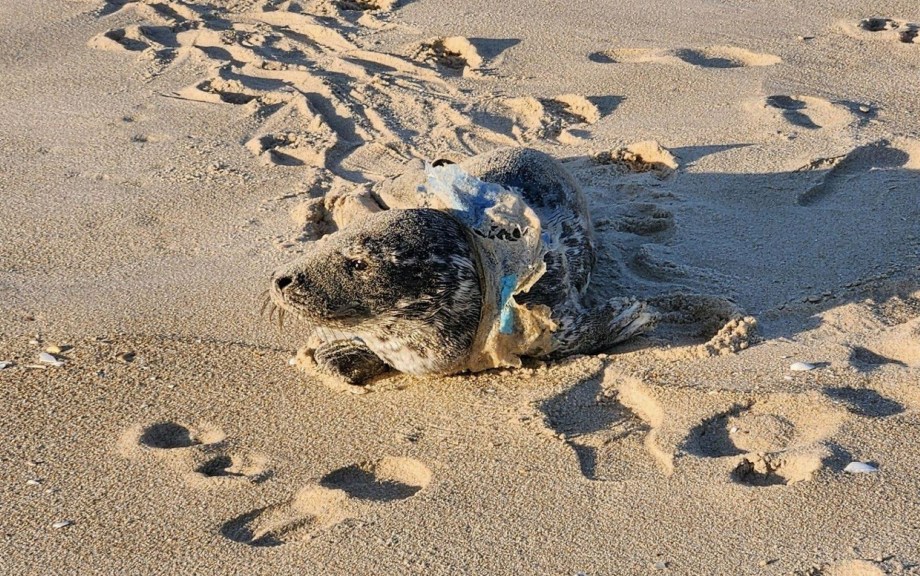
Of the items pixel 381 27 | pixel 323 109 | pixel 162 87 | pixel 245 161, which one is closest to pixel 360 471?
pixel 245 161

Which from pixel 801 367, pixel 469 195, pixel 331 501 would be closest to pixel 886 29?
pixel 801 367

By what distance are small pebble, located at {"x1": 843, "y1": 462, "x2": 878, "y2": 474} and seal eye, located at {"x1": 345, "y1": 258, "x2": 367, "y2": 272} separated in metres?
1.73

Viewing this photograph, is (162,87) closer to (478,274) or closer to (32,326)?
(32,326)

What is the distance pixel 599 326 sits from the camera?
3.98 meters

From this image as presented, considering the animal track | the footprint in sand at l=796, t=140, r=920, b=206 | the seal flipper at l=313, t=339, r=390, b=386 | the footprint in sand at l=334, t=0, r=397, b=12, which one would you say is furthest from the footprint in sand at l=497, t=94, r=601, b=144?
the seal flipper at l=313, t=339, r=390, b=386

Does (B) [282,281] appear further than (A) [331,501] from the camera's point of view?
Yes

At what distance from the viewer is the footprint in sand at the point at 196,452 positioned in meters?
3.42

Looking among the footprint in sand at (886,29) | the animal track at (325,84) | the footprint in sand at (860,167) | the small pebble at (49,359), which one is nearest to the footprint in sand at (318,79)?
the animal track at (325,84)

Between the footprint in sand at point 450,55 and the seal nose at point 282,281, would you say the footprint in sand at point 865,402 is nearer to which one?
the seal nose at point 282,281

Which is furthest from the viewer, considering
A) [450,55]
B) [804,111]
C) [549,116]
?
[450,55]

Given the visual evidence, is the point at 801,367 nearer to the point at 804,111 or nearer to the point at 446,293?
the point at 446,293

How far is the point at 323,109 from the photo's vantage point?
652cm

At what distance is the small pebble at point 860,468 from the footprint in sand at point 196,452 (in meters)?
1.86

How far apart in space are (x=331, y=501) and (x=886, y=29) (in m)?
5.85
